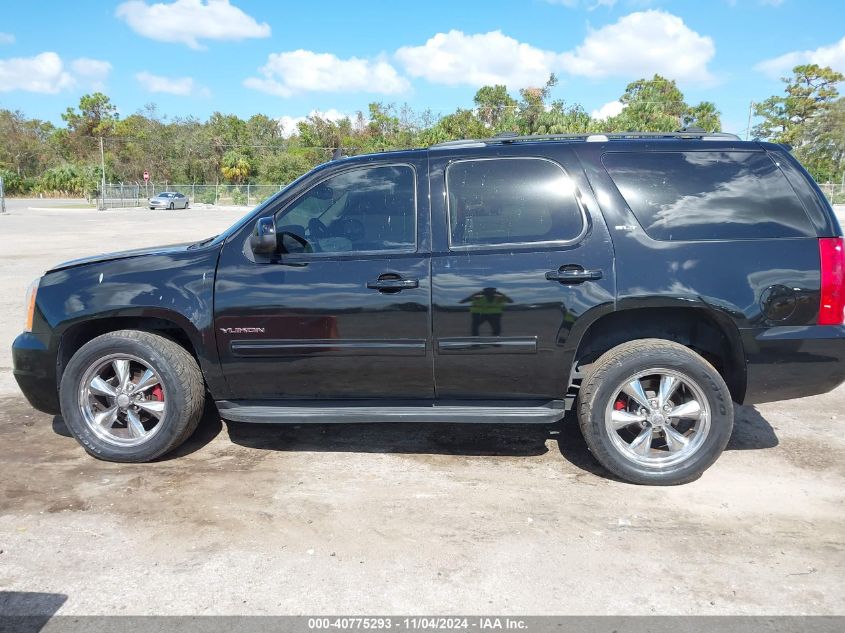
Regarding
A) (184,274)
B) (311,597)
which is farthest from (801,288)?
(184,274)

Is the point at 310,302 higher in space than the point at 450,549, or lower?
higher

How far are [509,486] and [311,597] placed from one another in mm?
1446

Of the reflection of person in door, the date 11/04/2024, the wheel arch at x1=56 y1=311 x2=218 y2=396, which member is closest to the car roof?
the reflection of person in door

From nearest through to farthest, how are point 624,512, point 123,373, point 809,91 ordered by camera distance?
point 624,512 → point 123,373 → point 809,91

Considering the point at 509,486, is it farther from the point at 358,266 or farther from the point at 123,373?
the point at 123,373

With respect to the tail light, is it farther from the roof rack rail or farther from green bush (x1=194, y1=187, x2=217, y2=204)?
green bush (x1=194, y1=187, x2=217, y2=204)

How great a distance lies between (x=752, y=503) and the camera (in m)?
3.63

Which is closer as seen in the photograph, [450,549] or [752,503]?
[450,549]

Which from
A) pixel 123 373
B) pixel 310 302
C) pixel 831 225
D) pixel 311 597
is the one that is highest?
pixel 831 225

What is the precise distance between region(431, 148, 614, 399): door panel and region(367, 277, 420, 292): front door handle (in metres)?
0.13

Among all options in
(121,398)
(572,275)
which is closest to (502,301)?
(572,275)

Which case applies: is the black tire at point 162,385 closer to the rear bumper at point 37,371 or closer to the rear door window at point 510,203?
the rear bumper at point 37,371

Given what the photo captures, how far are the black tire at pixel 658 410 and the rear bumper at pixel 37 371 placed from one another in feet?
10.8

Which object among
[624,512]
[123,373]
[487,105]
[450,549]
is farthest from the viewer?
[487,105]
